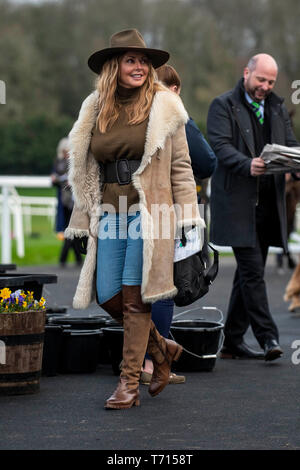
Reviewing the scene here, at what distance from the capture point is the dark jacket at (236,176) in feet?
25.8

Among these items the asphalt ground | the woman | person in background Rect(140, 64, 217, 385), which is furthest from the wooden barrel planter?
person in background Rect(140, 64, 217, 385)

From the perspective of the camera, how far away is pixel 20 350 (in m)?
6.43

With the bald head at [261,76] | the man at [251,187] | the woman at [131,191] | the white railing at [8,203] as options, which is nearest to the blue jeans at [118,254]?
the woman at [131,191]

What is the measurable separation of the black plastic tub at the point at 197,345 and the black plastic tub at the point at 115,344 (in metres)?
0.41

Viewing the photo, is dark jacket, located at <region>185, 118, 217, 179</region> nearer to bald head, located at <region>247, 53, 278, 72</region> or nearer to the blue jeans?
bald head, located at <region>247, 53, 278, 72</region>

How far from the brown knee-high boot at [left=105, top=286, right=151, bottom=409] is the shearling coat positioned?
0.10m

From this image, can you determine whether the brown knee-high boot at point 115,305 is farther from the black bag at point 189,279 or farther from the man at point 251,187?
the man at point 251,187

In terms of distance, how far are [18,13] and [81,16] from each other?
3.65 m

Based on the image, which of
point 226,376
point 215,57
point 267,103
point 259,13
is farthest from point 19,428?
point 259,13

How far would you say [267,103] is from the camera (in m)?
8.05

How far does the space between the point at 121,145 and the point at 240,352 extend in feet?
8.81

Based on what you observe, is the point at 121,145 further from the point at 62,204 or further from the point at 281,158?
the point at 62,204

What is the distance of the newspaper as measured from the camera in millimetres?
7387

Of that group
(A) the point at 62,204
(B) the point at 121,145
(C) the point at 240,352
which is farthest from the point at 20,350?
(A) the point at 62,204
